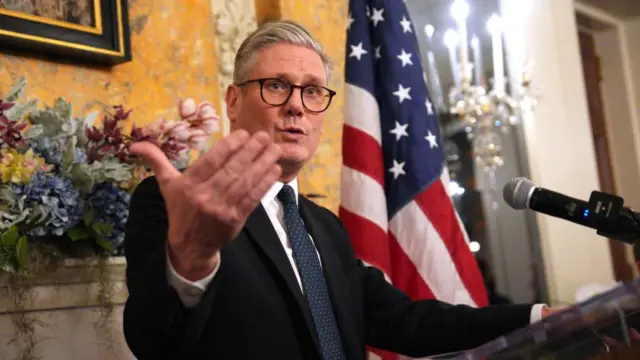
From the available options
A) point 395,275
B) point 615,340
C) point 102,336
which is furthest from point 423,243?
point 615,340

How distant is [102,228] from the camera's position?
5.49 feet

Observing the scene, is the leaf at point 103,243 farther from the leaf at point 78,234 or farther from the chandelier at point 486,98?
the chandelier at point 486,98

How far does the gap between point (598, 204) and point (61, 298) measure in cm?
137

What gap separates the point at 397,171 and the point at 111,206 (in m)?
0.96

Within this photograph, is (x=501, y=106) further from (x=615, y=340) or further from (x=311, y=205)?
(x=615, y=340)

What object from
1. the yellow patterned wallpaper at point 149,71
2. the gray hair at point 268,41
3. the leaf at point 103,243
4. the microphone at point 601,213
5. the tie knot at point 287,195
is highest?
the yellow patterned wallpaper at point 149,71

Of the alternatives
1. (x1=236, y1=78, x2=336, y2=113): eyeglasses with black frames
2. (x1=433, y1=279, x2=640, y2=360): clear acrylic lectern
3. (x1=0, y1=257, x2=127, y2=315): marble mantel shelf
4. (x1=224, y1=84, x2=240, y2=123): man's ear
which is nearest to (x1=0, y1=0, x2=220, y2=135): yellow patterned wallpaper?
(x1=0, y1=257, x2=127, y2=315): marble mantel shelf

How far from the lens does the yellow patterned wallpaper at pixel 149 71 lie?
1992 millimetres

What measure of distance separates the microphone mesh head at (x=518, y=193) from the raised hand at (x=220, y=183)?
486mm

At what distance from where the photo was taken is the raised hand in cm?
77

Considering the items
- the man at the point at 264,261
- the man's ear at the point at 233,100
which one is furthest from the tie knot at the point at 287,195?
the man's ear at the point at 233,100

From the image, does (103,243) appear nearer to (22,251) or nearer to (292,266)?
(22,251)

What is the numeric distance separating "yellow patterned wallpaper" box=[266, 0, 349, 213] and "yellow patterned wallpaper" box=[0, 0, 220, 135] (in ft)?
1.34

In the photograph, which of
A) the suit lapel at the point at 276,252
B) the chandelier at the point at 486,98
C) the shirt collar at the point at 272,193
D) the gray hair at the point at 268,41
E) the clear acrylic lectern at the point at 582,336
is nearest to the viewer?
the clear acrylic lectern at the point at 582,336
